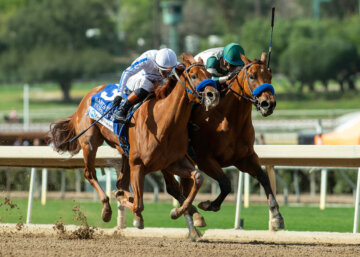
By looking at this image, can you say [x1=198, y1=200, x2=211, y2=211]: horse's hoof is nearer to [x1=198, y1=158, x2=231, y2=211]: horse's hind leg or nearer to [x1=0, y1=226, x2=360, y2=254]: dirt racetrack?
[x1=198, y1=158, x2=231, y2=211]: horse's hind leg

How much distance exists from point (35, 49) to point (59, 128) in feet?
128

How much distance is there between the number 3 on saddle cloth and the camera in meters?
6.78

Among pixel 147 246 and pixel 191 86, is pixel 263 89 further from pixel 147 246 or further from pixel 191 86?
pixel 147 246

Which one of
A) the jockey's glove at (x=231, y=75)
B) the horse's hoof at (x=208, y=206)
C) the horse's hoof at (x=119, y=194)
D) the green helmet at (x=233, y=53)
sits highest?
the green helmet at (x=233, y=53)

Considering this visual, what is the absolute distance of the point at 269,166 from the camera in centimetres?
764

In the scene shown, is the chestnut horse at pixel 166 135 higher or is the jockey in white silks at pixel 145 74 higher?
the jockey in white silks at pixel 145 74

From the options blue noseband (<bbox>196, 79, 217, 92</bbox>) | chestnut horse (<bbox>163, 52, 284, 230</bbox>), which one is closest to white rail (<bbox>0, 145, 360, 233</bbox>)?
chestnut horse (<bbox>163, 52, 284, 230</bbox>)

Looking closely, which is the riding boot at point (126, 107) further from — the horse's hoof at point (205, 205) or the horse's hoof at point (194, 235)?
the horse's hoof at point (194, 235)

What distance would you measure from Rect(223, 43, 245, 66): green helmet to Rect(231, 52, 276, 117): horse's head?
216 millimetres

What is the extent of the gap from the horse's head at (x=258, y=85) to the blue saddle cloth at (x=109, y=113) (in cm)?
101

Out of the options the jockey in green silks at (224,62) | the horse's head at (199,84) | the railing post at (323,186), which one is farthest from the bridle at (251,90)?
the railing post at (323,186)

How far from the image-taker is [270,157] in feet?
23.9

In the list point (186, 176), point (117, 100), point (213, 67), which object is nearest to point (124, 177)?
point (117, 100)

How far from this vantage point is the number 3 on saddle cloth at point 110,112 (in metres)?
6.78
